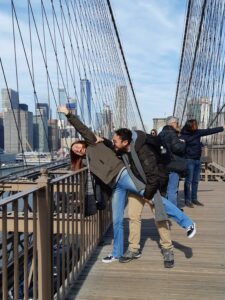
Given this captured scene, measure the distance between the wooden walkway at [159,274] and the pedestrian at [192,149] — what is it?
2078mm

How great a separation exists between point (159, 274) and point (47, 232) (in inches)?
54.3

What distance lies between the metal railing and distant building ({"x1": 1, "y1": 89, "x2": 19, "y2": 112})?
606 centimetres

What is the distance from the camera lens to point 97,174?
12.7 ft

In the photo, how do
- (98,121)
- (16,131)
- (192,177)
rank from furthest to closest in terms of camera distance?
(98,121) < (16,131) < (192,177)

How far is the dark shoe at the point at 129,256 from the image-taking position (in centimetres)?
405

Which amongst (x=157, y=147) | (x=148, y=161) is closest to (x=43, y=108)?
(x=157, y=147)

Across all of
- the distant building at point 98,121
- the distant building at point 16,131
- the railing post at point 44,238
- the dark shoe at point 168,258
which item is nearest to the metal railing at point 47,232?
the railing post at point 44,238

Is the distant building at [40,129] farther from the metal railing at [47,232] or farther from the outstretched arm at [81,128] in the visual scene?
the outstretched arm at [81,128]

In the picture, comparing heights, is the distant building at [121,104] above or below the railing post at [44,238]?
above

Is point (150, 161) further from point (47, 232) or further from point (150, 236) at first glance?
point (150, 236)

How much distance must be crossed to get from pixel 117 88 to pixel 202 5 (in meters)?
12.8

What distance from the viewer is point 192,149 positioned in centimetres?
716

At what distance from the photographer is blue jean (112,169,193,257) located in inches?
152

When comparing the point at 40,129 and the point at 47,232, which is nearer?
the point at 47,232
